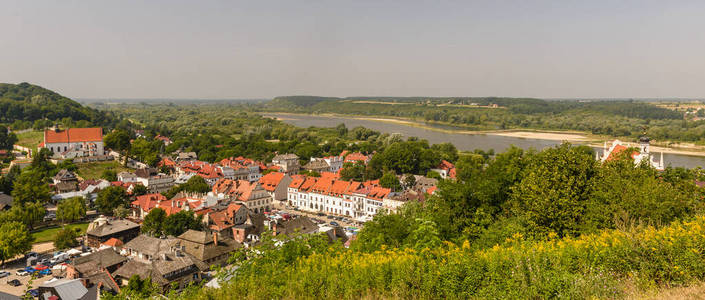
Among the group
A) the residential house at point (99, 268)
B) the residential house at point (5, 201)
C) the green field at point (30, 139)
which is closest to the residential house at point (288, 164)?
the residential house at point (5, 201)

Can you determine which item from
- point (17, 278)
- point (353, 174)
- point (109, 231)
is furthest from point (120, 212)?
point (353, 174)

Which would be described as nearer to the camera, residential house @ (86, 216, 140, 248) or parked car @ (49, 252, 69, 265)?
parked car @ (49, 252, 69, 265)

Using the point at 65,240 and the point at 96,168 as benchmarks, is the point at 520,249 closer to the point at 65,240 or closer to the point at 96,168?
the point at 65,240

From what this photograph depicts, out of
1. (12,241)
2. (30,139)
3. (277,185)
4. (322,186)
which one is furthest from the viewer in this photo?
(30,139)

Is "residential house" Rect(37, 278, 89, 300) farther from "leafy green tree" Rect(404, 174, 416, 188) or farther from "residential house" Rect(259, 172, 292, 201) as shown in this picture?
"leafy green tree" Rect(404, 174, 416, 188)

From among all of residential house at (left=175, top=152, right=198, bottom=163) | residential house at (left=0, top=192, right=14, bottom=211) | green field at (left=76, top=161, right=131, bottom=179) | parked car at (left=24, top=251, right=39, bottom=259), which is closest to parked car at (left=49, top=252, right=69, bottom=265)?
parked car at (left=24, top=251, right=39, bottom=259)
